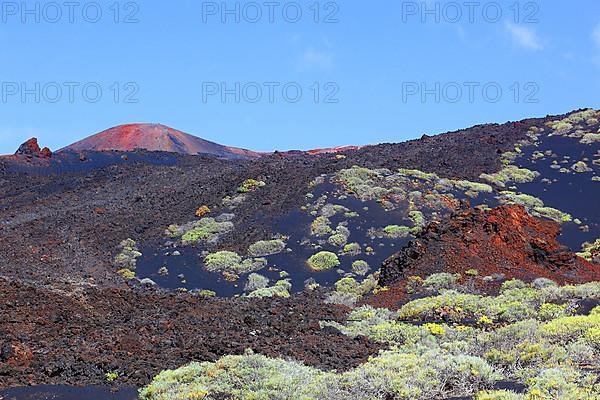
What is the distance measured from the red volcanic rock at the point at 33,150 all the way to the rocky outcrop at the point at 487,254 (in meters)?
42.1

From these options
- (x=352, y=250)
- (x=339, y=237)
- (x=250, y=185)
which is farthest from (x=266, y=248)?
(x=250, y=185)

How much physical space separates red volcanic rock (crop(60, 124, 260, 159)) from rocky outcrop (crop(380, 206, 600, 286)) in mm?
60240

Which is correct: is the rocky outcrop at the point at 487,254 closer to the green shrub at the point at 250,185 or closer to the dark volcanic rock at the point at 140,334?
the dark volcanic rock at the point at 140,334

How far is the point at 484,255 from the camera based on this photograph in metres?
22.9

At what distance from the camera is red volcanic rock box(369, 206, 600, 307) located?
21.7 m

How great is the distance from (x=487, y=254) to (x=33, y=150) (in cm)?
4648

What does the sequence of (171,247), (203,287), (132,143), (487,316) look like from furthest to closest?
(132,143) → (171,247) → (203,287) → (487,316)

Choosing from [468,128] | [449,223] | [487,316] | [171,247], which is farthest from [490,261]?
[468,128]

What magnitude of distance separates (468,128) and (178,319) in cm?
4226

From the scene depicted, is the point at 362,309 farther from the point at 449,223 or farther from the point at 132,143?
the point at 132,143

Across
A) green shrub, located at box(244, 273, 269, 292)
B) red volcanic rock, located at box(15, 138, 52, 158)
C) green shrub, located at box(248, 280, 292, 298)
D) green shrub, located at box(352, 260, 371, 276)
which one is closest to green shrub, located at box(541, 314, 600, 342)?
green shrub, located at box(248, 280, 292, 298)

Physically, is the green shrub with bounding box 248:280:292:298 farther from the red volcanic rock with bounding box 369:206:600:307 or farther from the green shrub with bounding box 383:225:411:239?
the green shrub with bounding box 383:225:411:239

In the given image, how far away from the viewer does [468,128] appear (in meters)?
55.2

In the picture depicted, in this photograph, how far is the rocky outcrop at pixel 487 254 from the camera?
72.1ft
